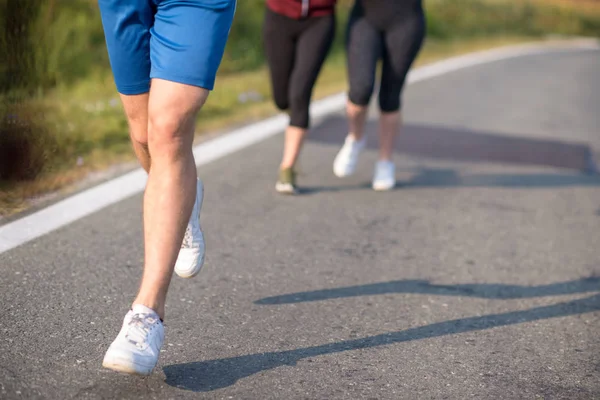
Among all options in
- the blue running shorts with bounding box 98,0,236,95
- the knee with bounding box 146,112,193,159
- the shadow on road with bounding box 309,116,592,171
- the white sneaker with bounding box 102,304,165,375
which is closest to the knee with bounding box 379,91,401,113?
the shadow on road with bounding box 309,116,592,171

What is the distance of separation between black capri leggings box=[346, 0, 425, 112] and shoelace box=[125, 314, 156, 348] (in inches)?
115

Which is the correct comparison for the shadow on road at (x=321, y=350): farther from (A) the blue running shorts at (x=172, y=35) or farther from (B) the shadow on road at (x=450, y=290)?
(A) the blue running shorts at (x=172, y=35)

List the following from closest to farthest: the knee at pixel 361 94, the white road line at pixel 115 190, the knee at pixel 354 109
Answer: the white road line at pixel 115 190 → the knee at pixel 361 94 → the knee at pixel 354 109

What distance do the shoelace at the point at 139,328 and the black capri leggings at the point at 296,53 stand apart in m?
2.68

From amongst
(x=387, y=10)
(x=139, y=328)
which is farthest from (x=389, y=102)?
(x=139, y=328)

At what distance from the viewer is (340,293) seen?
3715mm

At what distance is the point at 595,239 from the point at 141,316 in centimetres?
305

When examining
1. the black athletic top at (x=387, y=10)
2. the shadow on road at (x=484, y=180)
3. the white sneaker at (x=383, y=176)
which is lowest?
the shadow on road at (x=484, y=180)

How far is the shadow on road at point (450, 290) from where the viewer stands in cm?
366

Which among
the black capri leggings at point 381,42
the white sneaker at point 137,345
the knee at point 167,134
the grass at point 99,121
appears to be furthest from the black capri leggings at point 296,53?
the white sneaker at point 137,345

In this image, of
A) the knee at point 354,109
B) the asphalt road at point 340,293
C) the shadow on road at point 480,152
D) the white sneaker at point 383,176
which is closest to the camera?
the asphalt road at point 340,293

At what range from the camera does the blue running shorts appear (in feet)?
8.87

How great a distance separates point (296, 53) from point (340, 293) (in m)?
1.87

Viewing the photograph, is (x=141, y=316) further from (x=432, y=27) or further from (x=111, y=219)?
(x=432, y=27)
